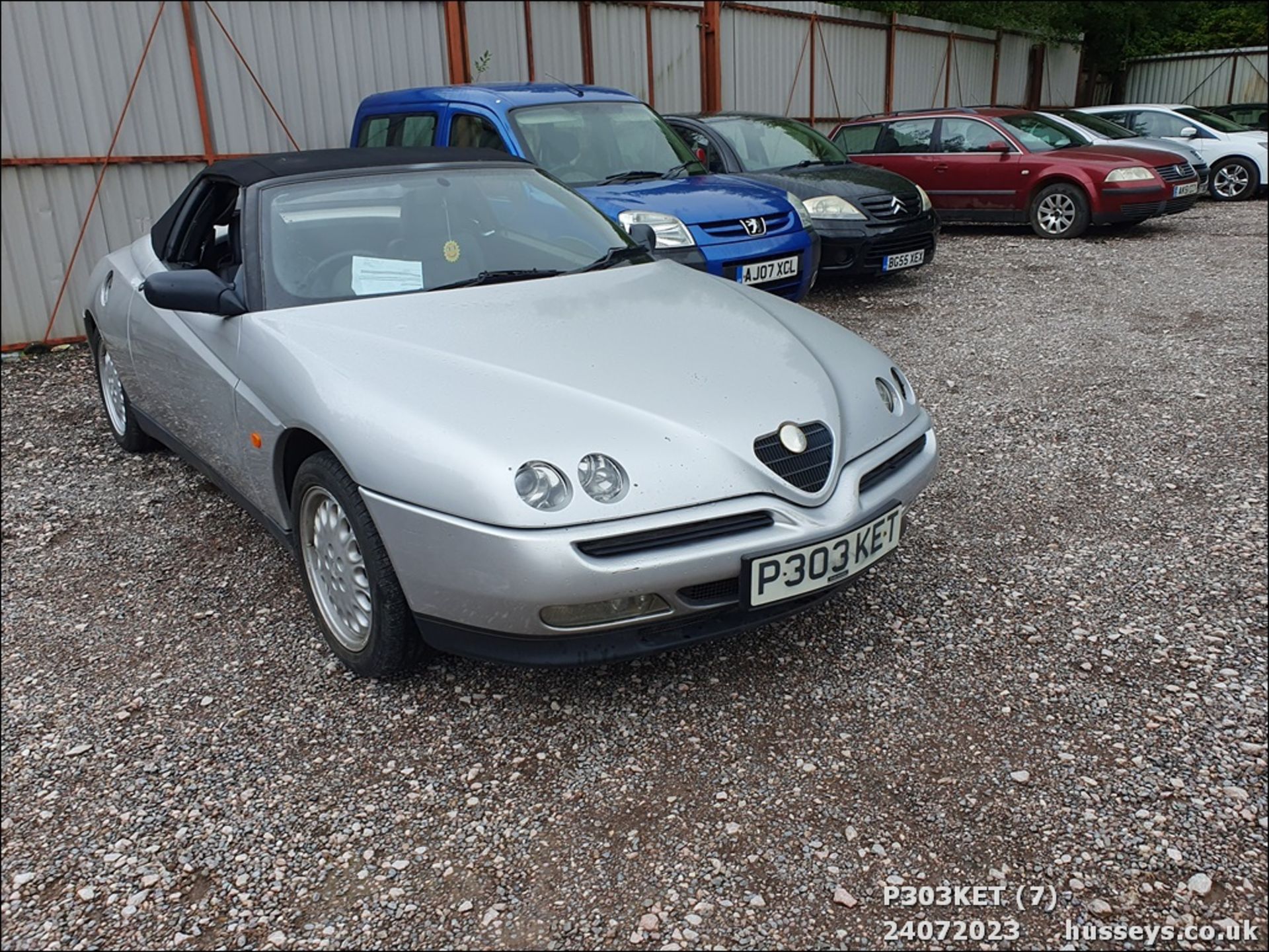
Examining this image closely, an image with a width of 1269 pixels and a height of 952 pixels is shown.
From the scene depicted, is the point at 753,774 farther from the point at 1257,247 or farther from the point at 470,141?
the point at 1257,247

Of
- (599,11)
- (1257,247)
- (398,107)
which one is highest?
(599,11)

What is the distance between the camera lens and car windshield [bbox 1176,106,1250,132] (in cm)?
1545

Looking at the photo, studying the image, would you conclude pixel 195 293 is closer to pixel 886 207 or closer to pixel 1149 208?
pixel 886 207

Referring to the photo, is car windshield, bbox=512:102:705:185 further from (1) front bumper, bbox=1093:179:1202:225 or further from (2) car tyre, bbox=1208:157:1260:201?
(2) car tyre, bbox=1208:157:1260:201

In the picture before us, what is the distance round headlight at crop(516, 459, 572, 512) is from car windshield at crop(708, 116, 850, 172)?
23.7 ft

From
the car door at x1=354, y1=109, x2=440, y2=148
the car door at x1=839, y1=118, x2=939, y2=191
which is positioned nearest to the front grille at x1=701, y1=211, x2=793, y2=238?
the car door at x1=354, y1=109, x2=440, y2=148

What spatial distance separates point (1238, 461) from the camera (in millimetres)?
4848

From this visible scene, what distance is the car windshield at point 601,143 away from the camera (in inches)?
288

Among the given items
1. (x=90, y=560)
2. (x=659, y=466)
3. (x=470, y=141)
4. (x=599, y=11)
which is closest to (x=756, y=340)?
(x=659, y=466)

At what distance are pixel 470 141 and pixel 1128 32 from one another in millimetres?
22987

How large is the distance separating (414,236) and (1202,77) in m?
27.5

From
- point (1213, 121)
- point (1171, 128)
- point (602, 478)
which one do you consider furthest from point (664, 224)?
point (1213, 121)

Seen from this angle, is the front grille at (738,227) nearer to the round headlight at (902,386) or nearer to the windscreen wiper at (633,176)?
the windscreen wiper at (633,176)

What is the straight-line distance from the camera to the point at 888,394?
10.8ft
